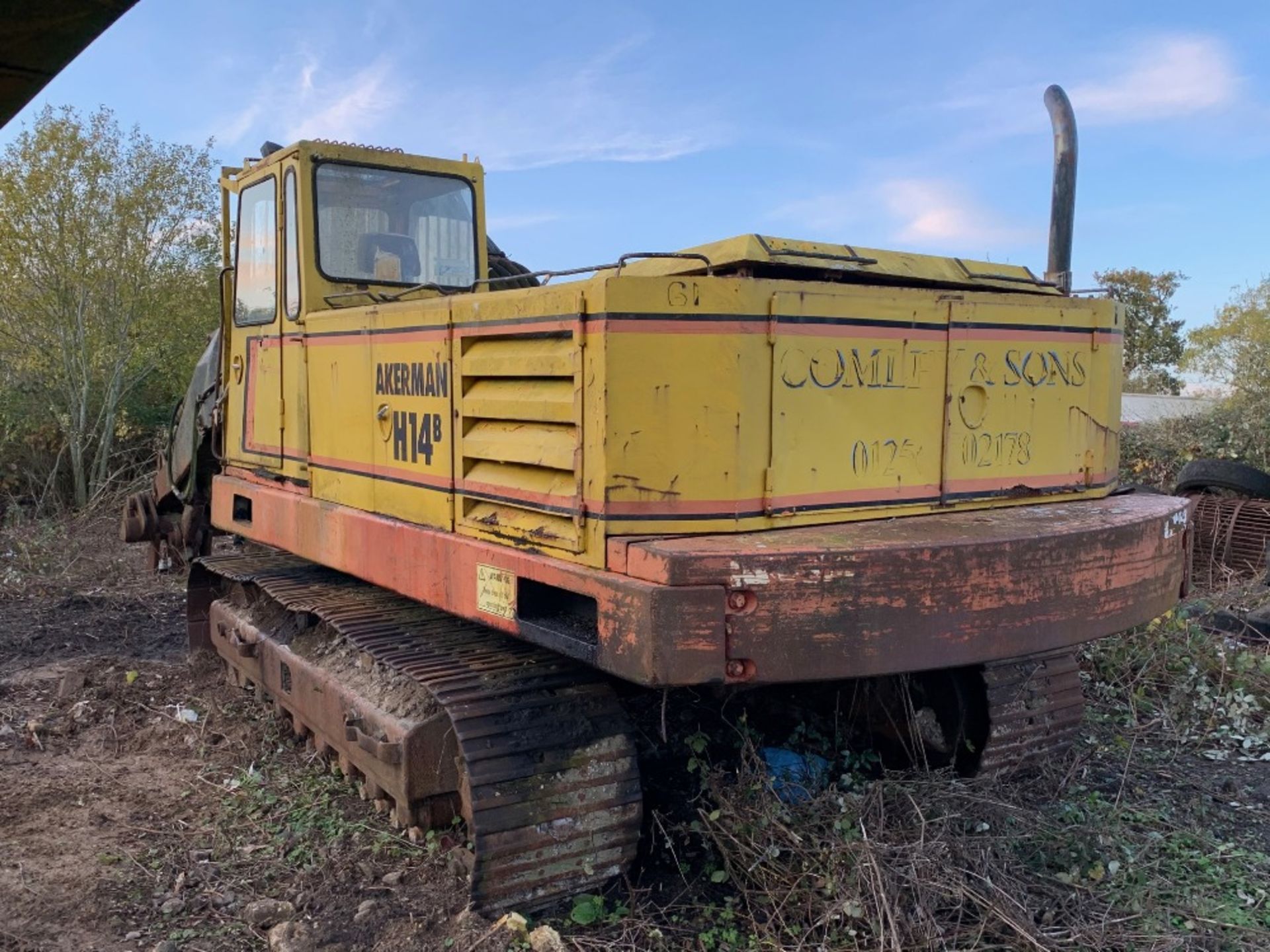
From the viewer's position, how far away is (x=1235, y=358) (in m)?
15.1

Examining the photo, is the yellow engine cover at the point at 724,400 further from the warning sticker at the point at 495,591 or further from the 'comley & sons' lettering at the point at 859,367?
the warning sticker at the point at 495,591

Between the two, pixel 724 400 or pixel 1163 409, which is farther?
pixel 1163 409

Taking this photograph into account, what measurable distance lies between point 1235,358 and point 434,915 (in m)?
15.2

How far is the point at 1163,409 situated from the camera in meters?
15.0

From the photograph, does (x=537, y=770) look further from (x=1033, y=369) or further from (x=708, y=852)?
(x=1033, y=369)

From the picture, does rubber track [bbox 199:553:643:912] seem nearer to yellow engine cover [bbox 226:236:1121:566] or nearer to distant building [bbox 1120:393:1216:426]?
yellow engine cover [bbox 226:236:1121:566]

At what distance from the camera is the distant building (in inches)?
532

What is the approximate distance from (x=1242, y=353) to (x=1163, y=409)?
1.22m

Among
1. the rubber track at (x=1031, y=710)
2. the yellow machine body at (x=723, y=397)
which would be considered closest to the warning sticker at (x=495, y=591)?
the yellow machine body at (x=723, y=397)

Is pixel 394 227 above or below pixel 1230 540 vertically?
above

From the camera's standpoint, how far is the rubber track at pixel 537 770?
3252 millimetres

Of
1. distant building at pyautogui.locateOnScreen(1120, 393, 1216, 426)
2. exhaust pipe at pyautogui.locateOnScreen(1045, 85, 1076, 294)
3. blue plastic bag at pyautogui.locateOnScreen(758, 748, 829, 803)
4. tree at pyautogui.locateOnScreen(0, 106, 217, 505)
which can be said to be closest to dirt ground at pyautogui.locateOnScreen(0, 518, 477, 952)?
blue plastic bag at pyautogui.locateOnScreen(758, 748, 829, 803)

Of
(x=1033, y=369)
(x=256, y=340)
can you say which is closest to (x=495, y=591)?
(x=1033, y=369)

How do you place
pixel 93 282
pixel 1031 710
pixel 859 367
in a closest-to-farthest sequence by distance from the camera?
1. pixel 859 367
2. pixel 1031 710
3. pixel 93 282
